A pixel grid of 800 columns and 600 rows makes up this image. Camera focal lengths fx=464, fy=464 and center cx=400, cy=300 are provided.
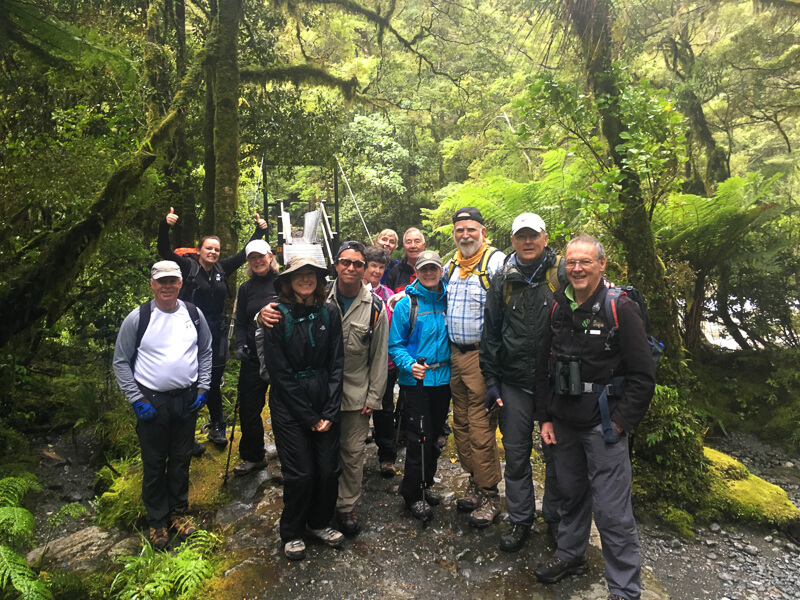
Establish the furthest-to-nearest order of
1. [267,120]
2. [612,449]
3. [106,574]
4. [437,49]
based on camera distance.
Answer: [437,49]
[267,120]
[106,574]
[612,449]

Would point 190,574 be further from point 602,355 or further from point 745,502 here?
point 745,502

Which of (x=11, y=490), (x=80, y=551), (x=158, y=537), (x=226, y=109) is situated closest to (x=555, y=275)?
(x=158, y=537)

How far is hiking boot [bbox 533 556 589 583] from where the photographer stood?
3.06 meters

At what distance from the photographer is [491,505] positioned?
3.73 metres

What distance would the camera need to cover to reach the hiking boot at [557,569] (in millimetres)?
3057

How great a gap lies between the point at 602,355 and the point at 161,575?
10.2 feet

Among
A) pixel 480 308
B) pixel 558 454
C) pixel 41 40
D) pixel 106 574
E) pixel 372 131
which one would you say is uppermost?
pixel 372 131

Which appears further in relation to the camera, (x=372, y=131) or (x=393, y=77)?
(x=372, y=131)

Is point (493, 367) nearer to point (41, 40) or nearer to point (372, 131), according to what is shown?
point (41, 40)

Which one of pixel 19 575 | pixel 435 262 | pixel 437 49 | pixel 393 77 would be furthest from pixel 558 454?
pixel 437 49

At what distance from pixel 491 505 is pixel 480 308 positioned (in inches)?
62.7

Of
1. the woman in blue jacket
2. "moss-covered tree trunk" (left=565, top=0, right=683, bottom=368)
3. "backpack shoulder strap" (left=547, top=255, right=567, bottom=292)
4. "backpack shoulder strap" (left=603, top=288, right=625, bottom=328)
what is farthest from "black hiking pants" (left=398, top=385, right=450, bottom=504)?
"moss-covered tree trunk" (left=565, top=0, right=683, bottom=368)

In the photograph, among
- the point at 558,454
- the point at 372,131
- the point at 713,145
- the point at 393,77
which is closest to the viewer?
the point at 558,454

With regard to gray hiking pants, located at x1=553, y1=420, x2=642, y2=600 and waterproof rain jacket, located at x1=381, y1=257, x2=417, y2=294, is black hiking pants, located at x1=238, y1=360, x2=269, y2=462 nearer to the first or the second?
waterproof rain jacket, located at x1=381, y1=257, x2=417, y2=294
